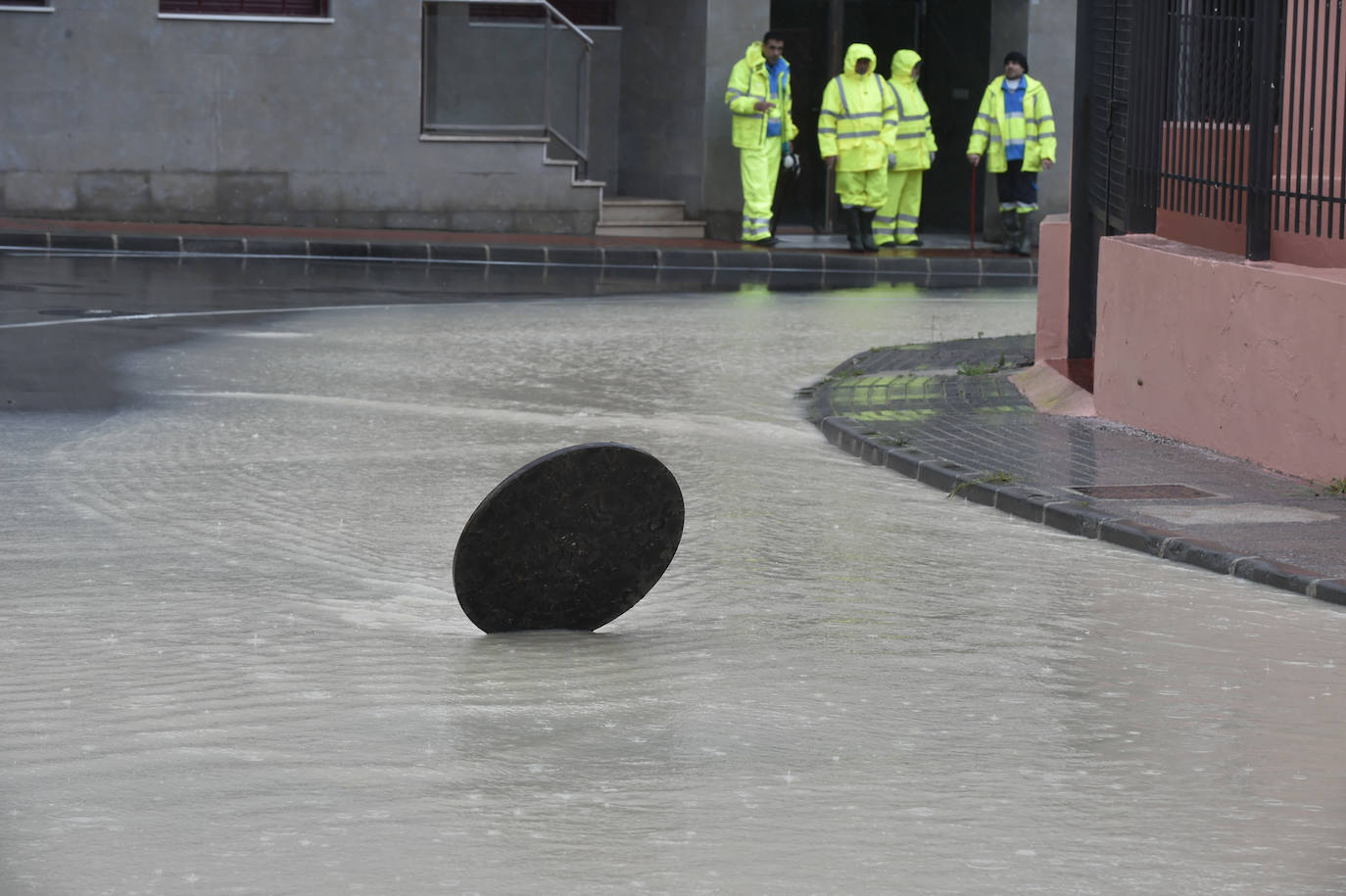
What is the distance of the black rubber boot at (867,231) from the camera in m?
23.2

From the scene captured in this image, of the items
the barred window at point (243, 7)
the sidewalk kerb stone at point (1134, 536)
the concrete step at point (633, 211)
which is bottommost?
the sidewalk kerb stone at point (1134, 536)

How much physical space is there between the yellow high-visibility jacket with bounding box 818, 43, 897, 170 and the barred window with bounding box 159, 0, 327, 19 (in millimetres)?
5220

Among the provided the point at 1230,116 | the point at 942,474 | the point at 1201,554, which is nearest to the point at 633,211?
the point at 1230,116

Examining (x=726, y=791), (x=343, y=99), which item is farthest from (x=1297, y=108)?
(x=343, y=99)

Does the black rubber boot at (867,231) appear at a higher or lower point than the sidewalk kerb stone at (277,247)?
higher

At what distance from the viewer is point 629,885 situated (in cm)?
440

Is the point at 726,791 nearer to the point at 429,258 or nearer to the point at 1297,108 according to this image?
the point at 1297,108

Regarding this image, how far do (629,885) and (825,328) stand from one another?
1209 cm

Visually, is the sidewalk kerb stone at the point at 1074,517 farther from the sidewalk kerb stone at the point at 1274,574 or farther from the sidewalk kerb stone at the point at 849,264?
the sidewalk kerb stone at the point at 849,264

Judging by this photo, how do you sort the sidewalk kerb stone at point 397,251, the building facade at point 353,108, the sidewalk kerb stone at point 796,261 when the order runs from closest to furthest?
the sidewalk kerb stone at point 397,251 < the sidewalk kerb stone at point 796,261 < the building facade at point 353,108

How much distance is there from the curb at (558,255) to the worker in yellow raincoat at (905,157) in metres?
1.35

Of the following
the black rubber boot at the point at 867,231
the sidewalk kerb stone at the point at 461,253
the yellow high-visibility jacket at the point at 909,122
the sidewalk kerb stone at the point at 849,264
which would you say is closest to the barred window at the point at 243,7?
the sidewalk kerb stone at the point at 461,253

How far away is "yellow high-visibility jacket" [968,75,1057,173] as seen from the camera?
23.1 m

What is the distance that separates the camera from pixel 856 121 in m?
23.0
